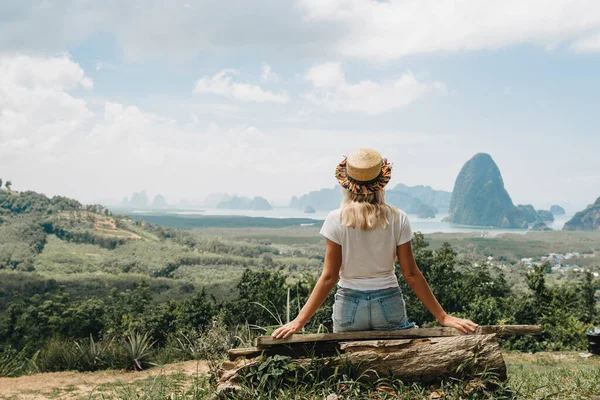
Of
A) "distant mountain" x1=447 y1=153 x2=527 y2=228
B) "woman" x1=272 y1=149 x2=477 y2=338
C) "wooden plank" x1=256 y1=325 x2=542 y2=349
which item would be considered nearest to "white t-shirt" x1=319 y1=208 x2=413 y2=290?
"woman" x1=272 y1=149 x2=477 y2=338

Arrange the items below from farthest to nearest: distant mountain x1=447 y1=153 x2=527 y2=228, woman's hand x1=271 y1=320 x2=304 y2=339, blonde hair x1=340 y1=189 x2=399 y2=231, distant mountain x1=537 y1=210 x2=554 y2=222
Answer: distant mountain x1=537 y1=210 x2=554 y2=222, distant mountain x1=447 y1=153 x2=527 y2=228, woman's hand x1=271 y1=320 x2=304 y2=339, blonde hair x1=340 y1=189 x2=399 y2=231

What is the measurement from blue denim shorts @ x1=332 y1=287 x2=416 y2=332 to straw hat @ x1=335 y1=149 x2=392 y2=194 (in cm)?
56

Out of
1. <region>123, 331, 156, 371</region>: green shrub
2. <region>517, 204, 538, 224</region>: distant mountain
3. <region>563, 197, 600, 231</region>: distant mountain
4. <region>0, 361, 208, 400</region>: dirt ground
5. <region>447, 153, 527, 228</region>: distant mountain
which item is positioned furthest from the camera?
<region>517, 204, 538, 224</region>: distant mountain

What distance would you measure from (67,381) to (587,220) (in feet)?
534

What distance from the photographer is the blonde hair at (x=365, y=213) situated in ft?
8.40

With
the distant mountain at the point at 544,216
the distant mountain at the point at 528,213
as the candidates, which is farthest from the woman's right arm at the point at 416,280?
the distant mountain at the point at 544,216

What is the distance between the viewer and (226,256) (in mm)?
83062

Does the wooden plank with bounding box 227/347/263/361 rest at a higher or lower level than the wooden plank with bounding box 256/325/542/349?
lower

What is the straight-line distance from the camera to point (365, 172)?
8.66 ft

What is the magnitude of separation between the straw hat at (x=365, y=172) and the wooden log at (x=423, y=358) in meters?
0.92

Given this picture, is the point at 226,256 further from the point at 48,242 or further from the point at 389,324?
the point at 389,324

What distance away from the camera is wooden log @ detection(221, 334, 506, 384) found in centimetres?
291

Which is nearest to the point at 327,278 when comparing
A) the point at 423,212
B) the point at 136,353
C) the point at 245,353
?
the point at 245,353

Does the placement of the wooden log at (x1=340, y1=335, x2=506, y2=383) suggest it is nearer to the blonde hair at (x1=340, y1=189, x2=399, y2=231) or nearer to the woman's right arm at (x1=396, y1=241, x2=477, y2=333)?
the woman's right arm at (x1=396, y1=241, x2=477, y2=333)
